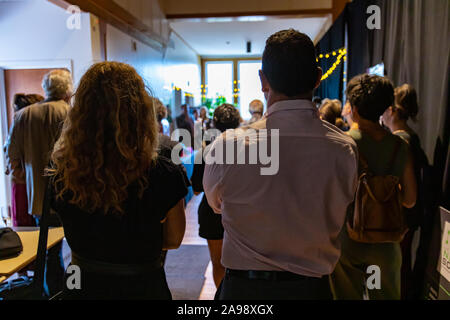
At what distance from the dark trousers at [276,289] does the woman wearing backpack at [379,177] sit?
693 millimetres

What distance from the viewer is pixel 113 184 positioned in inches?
41.5

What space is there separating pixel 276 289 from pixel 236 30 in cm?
836

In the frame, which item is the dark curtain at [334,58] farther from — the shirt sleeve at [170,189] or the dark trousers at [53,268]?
the shirt sleeve at [170,189]

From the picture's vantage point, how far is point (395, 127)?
2.21 m

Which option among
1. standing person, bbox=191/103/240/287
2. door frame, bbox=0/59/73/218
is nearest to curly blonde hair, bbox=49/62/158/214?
standing person, bbox=191/103/240/287

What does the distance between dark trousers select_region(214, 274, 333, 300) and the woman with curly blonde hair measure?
29 centimetres

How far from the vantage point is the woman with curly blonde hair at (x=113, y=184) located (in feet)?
3.47

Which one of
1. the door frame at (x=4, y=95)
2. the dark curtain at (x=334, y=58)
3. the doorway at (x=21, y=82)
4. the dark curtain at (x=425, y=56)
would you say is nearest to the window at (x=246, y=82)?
the dark curtain at (x=334, y=58)

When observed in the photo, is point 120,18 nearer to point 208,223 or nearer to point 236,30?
point 208,223

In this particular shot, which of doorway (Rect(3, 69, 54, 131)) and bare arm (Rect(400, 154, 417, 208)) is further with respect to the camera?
doorway (Rect(3, 69, 54, 131))

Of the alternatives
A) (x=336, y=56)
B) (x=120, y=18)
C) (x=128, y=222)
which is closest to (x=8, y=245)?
(x=128, y=222)

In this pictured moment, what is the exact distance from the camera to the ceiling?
308 inches

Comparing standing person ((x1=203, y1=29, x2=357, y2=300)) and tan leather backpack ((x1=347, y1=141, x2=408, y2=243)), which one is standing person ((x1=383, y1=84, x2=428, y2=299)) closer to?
tan leather backpack ((x1=347, y1=141, x2=408, y2=243))

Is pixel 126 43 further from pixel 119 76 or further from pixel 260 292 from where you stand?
pixel 260 292
